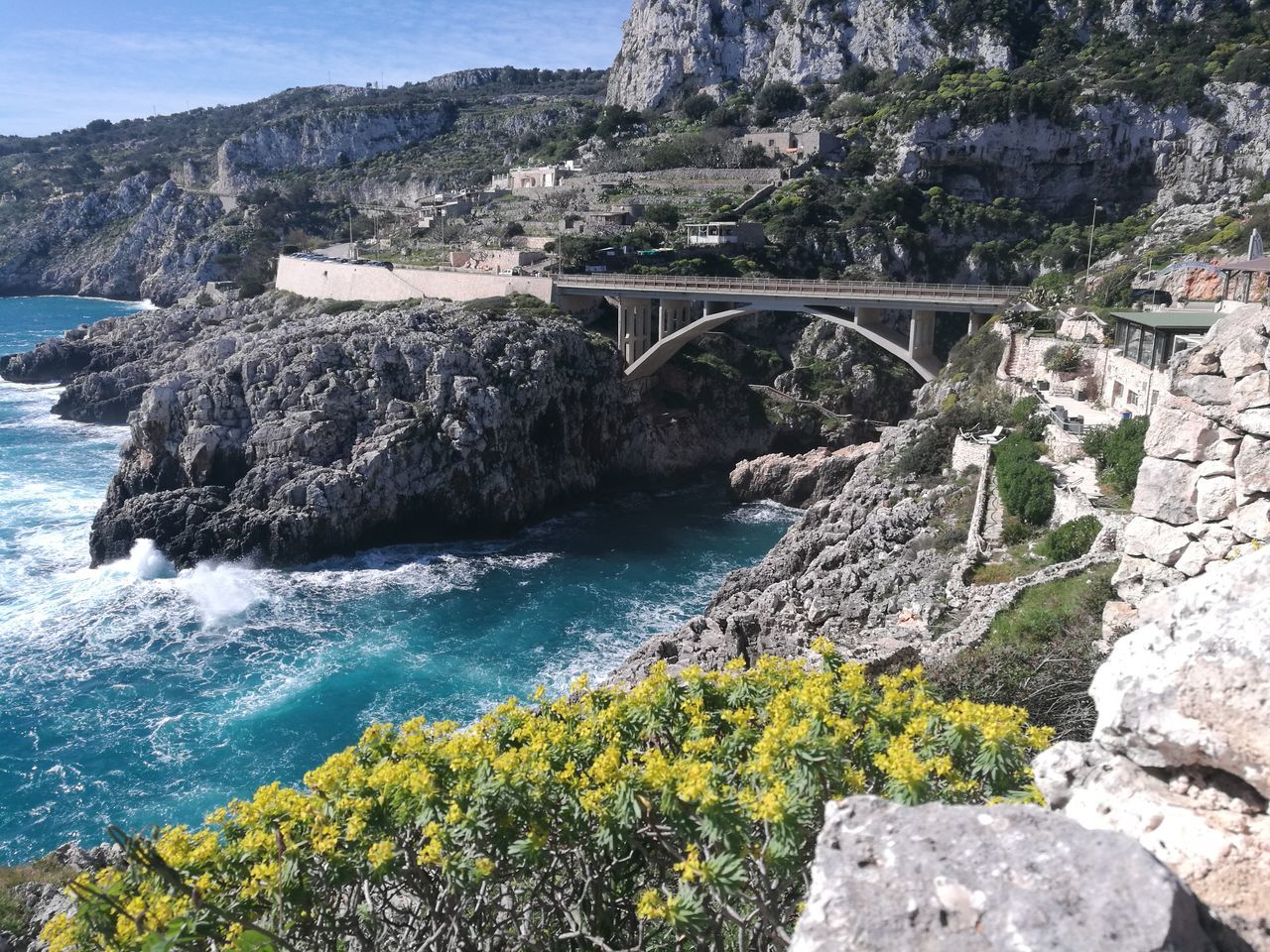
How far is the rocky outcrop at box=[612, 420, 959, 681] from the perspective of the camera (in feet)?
48.7

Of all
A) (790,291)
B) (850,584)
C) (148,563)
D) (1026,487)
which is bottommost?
(148,563)

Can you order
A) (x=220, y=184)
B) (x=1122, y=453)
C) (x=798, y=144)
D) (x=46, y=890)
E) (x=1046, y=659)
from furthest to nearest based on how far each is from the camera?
(x=220, y=184), (x=798, y=144), (x=1122, y=453), (x=46, y=890), (x=1046, y=659)

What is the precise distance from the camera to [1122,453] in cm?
1692

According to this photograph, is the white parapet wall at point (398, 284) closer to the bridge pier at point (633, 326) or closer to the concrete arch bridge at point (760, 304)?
the concrete arch bridge at point (760, 304)

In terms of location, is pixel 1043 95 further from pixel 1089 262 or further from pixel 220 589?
pixel 220 589

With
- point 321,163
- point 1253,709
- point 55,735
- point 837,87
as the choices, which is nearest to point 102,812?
point 55,735

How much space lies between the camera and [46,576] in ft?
95.7

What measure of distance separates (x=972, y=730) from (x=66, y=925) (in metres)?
5.67

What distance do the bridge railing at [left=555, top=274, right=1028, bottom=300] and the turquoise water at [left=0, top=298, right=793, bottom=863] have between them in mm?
9719

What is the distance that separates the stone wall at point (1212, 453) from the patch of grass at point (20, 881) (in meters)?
10.8

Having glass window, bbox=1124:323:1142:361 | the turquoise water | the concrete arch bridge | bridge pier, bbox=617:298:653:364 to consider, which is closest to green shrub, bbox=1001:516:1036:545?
glass window, bbox=1124:323:1142:361

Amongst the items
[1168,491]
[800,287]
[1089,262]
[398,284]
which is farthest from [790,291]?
[1168,491]

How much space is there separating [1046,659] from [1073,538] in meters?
6.48

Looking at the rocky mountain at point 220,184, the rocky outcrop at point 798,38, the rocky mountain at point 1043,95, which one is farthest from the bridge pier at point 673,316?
the rocky outcrop at point 798,38
